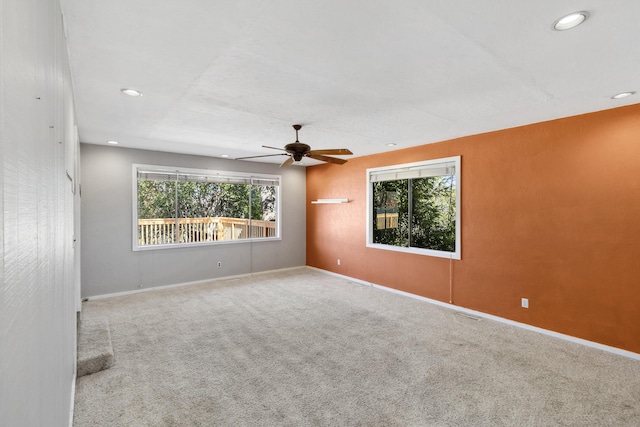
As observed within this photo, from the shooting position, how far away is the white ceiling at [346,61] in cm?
168

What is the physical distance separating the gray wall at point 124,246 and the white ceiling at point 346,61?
1411 millimetres

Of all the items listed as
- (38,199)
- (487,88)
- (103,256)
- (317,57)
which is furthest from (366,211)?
(38,199)

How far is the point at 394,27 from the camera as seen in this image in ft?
5.94

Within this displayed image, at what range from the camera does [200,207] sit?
652 centimetres

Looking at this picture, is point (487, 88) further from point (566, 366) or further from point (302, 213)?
point (302, 213)

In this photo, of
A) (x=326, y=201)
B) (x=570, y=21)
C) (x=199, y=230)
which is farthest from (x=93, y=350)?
(x=326, y=201)

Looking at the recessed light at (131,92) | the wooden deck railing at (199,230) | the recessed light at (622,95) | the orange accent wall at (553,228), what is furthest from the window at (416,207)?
the recessed light at (131,92)

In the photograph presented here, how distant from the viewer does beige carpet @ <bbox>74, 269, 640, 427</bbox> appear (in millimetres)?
2270

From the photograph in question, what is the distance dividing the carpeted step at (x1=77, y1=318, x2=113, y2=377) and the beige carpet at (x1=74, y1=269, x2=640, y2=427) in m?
0.08

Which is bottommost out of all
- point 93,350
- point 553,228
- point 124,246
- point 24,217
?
point 93,350

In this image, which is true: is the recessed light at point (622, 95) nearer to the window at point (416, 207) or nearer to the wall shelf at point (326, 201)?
the window at point (416, 207)

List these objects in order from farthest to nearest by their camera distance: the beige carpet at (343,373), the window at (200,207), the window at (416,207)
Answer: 1. the window at (200,207)
2. the window at (416,207)
3. the beige carpet at (343,373)

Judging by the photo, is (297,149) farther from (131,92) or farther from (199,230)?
(199,230)

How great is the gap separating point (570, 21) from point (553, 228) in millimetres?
2591
